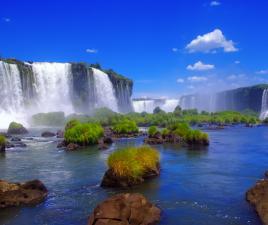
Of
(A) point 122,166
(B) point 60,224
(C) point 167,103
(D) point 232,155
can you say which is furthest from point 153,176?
(C) point 167,103

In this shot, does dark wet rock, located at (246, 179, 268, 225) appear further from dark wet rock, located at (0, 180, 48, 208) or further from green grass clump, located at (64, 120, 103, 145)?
green grass clump, located at (64, 120, 103, 145)

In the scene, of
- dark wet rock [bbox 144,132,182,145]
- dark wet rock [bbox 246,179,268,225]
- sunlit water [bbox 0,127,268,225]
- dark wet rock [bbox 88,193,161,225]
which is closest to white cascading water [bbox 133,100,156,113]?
dark wet rock [bbox 144,132,182,145]

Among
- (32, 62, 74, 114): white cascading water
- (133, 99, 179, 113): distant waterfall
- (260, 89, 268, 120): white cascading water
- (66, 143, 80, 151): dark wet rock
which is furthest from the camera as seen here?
(133, 99, 179, 113): distant waterfall

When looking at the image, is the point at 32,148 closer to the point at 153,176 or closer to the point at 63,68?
the point at 153,176

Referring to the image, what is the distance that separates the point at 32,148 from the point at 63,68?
71.9 metres

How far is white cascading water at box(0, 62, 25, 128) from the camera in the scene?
95750 millimetres

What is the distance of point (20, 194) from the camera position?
827 inches

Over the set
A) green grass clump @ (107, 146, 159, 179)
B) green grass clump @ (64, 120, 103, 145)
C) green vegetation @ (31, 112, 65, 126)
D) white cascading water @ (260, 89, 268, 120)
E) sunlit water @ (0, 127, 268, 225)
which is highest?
white cascading water @ (260, 89, 268, 120)

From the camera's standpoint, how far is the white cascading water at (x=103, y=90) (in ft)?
428

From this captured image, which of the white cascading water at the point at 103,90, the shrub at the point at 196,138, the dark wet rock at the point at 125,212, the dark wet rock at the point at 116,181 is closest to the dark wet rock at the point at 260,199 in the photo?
the dark wet rock at the point at 125,212

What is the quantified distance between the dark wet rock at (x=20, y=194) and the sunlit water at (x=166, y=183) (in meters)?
0.60

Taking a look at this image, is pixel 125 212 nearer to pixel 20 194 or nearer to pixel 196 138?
pixel 20 194

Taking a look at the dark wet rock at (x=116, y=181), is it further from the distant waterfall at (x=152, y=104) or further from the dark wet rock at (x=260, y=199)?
the distant waterfall at (x=152, y=104)

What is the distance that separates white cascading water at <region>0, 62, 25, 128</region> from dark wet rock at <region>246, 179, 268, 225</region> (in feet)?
264
